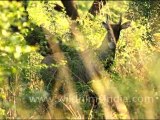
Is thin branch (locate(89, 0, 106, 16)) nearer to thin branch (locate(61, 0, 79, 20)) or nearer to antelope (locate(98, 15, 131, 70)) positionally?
thin branch (locate(61, 0, 79, 20))

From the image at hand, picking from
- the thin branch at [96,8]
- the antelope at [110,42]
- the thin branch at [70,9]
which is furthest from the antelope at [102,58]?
the thin branch at [70,9]

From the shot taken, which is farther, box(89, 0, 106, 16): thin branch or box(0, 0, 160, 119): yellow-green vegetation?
box(89, 0, 106, 16): thin branch

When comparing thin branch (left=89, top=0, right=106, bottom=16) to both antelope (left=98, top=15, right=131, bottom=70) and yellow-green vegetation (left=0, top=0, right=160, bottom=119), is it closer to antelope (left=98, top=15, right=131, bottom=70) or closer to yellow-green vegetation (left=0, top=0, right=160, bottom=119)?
yellow-green vegetation (left=0, top=0, right=160, bottom=119)

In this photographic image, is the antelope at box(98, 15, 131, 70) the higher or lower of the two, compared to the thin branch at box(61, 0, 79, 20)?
lower

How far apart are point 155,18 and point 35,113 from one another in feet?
14.3

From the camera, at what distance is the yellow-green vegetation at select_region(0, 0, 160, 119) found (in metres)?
5.70

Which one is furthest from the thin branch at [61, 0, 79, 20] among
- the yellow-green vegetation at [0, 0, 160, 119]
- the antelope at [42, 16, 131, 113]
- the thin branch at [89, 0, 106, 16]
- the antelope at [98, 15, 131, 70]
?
the antelope at [98, 15, 131, 70]

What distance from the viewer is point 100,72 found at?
7.76 metres

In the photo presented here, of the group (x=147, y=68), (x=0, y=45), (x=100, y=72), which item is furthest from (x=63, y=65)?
(x=0, y=45)

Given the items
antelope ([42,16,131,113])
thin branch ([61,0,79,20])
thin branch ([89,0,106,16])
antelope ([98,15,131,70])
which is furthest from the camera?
thin branch ([61,0,79,20])

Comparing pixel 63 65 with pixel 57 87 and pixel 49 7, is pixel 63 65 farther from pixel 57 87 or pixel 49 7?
pixel 49 7

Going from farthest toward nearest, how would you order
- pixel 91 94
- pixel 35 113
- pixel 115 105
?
pixel 91 94, pixel 35 113, pixel 115 105

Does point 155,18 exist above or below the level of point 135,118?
above

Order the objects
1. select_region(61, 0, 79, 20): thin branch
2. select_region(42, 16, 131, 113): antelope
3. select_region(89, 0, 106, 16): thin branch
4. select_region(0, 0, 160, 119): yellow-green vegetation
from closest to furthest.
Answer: select_region(0, 0, 160, 119): yellow-green vegetation, select_region(42, 16, 131, 113): antelope, select_region(89, 0, 106, 16): thin branch, select_region(61, 0, 79, 20): thin branch
